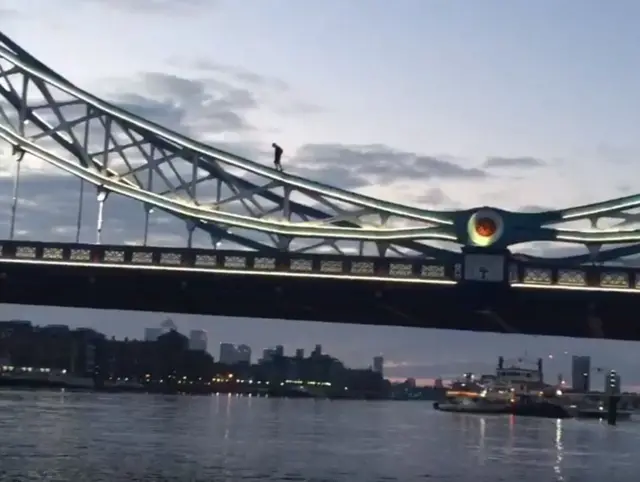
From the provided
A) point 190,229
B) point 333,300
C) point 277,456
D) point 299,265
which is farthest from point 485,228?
point 277,456

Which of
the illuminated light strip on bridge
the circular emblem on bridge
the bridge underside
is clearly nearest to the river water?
the bridge underside

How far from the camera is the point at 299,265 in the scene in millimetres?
44062

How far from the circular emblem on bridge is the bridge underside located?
2.00m

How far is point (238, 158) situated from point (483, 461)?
17.8m

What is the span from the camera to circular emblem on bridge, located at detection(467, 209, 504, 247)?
44719 mm

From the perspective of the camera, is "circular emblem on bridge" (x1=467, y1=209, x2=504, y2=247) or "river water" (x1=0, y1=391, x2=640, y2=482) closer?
"river water" (x1=0, y1=391, x2=640, y2=482)

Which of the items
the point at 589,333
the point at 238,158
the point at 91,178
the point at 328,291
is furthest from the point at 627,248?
the point at 91,178

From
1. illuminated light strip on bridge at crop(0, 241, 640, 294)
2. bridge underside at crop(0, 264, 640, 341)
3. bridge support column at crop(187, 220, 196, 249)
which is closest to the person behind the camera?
illuminated light strip on bridge at crop(0, 241, 640, 294)

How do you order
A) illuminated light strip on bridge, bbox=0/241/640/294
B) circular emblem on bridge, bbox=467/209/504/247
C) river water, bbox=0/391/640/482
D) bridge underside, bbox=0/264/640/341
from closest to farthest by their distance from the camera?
river water, bbox=0/391/640/482 → illuminated light strip on bridge, bbox=0/241/640/294 → bridge underside, bbox=0/264/640/341 → circular emblem on bridge, bbox=467/209/504/247

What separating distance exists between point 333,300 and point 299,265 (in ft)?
15.7

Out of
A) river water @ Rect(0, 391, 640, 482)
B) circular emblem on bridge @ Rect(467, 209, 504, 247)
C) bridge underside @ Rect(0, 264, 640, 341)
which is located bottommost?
river water @ Rect(0, 391, 640, 482)

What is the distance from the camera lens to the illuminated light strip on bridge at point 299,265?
140 ft

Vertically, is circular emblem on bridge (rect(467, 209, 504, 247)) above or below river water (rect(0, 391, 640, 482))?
above

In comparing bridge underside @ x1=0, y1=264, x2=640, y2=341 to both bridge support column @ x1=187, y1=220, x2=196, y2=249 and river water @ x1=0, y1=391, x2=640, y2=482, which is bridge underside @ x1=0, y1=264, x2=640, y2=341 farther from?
river water @ x1=0, y1=391, x2=640, y2=482
